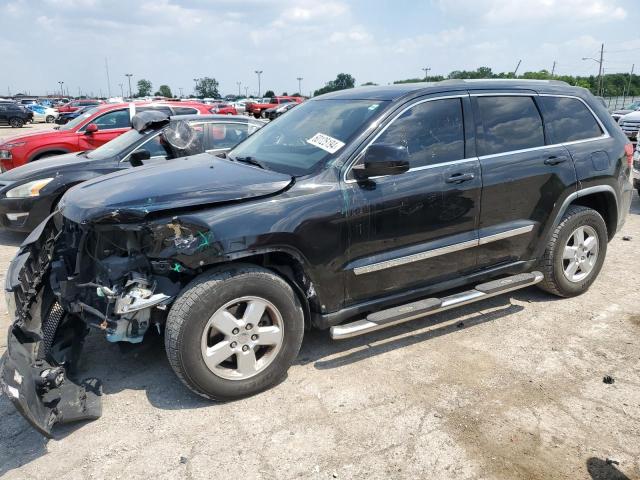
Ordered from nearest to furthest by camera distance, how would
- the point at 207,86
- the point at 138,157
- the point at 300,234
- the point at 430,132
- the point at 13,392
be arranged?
the point at 13,392, the point at 300,234, the point at 430,132, the point at 138,157, the point at 207,86

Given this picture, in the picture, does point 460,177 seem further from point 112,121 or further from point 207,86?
point 207,86

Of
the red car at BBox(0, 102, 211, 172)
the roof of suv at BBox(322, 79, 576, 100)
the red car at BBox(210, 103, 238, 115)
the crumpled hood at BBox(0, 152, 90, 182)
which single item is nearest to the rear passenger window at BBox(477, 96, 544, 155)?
the roof of suv at BBox(322, 79, 576, 100)

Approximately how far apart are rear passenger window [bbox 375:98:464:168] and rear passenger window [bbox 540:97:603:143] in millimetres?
1003

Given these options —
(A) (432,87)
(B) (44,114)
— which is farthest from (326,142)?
(B) (44,114)

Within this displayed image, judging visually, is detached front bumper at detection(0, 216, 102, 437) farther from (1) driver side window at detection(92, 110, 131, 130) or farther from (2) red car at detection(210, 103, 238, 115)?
(2) red car at detection(210, 103, 238, 115)

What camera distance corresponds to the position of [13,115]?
3491 centimetres

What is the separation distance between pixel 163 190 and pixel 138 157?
10.9ft

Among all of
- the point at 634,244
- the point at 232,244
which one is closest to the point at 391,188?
the point at 232,244

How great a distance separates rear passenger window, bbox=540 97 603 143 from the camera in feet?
14.5

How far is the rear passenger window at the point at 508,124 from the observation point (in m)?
4.04

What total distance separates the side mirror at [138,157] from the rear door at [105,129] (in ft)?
10.3

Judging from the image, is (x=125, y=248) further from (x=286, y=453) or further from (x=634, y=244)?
(x=634, y=244)

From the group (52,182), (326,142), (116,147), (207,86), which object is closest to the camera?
(326,142)

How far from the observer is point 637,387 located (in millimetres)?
3410
